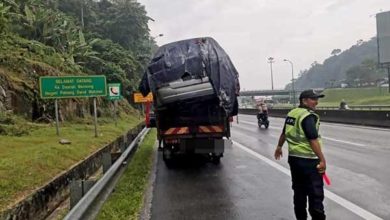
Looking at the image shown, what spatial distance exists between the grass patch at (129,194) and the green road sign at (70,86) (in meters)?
4.07

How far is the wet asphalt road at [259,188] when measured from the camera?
6926 millimetres

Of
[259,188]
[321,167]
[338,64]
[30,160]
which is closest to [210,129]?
[259,188]

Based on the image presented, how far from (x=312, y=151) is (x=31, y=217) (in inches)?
156

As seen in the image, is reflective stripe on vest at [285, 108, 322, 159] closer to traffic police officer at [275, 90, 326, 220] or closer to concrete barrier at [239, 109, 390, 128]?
traffic police officer at [275, 90, 326, 220]

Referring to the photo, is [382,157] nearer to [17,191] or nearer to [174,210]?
[174,210]

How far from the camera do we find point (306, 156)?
19.0ft

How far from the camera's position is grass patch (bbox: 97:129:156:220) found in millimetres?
7141

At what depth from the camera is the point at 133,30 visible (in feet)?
202

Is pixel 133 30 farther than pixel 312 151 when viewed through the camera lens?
Yes

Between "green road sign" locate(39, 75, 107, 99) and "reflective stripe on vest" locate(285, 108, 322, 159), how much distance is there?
37.9ft

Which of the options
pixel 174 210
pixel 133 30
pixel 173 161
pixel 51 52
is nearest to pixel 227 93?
pixel 173 161

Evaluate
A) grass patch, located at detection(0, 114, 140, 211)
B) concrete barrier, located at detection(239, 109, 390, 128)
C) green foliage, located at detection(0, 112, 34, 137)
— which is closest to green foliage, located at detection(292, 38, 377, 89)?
concrete barrier, located at detection(239, 109, 390, 128)

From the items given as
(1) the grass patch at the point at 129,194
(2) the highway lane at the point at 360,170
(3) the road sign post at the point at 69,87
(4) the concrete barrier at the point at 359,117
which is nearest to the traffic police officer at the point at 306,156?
(2) the highway lane at the point at 360,170

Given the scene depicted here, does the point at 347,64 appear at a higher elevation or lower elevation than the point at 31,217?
higher
